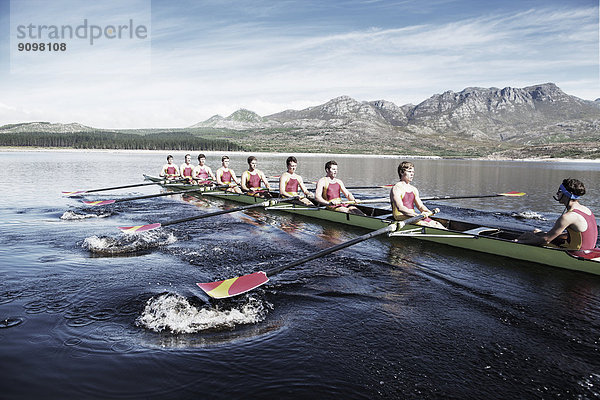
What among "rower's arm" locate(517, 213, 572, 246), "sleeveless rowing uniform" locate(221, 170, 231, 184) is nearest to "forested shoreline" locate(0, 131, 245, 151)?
"sleeveless rowing uniform" locate(221, 170, 231, 184)

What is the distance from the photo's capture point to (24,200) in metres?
18.6

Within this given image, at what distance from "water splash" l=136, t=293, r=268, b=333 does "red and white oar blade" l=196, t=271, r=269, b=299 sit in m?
0.37

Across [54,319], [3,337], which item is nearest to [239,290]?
[54,319]

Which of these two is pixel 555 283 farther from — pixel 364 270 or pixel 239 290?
pixel 239 290

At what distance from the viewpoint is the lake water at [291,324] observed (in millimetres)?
4598

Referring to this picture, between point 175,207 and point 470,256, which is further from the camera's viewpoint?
point 175,207

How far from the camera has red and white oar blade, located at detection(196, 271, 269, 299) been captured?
6016 mm

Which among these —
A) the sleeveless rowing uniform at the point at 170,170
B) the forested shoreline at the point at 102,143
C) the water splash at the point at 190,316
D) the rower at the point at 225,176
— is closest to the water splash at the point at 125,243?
the water splash at the point at 190,316

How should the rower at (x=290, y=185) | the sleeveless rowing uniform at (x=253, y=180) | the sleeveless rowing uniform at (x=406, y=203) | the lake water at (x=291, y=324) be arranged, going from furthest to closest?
the sleeveless rowing uniform at (x=253, y=180) < the rower at (x=290, y=185) < the sleeveless rowing uniform at (x=406, y=203) < the lake water at (x=291, y=324)

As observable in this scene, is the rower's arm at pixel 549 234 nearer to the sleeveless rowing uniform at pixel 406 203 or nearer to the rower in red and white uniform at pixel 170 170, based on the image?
the sleeveless rowing uniform at pixel 406 203

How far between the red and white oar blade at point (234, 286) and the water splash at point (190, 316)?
371 mm

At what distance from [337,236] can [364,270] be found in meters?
3.38

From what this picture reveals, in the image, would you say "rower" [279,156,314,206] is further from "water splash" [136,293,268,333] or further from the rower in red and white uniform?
the rower in red and white uniform

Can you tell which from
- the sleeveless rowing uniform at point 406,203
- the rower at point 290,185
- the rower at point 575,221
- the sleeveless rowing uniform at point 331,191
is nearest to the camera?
the rower at point 575,221
